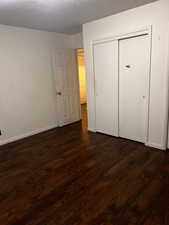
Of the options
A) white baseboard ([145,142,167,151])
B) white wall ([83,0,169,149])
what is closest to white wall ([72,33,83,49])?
white wall ([83,0,169,149])

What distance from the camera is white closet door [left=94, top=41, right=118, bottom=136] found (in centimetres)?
346

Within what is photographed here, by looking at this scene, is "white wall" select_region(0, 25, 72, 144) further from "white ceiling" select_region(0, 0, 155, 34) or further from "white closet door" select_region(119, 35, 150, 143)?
"white closet door" select_region(119, 35, 150, 143)

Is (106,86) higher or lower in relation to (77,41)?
lower

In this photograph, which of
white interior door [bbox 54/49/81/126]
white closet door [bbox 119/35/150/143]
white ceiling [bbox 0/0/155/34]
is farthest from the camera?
white interior door [bbox 54/49/81/126]

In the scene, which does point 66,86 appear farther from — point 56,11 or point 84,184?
point 84,184

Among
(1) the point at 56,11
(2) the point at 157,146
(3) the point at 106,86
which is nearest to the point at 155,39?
(3) the point at 106,86

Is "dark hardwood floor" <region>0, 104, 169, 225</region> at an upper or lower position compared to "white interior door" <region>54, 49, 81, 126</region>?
lower

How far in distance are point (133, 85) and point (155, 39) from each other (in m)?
0.87

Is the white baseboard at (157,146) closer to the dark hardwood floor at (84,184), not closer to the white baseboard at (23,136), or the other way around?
the dark hardwood floor at (84,184)

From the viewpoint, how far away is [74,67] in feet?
16.0

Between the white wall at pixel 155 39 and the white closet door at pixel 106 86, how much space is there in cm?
30

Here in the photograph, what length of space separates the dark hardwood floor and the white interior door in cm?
146

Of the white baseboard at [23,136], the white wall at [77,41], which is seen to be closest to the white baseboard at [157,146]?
the white baseboard at [23,136]

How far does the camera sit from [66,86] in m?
4.77
